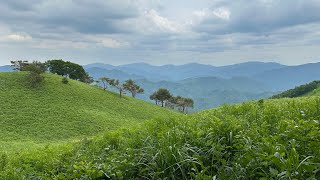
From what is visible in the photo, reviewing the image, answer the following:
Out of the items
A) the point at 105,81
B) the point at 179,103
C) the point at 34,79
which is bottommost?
the point at 179,103

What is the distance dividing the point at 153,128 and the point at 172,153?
367 cm

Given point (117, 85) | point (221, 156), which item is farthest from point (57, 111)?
point (221, 156)

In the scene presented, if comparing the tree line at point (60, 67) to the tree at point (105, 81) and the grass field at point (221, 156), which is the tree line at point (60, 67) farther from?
the grass field at point (221, 156)

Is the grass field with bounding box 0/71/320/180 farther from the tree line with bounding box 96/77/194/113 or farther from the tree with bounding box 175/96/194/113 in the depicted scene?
the tree with bounding box 175/96/194/113

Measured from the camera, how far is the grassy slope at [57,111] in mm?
52875

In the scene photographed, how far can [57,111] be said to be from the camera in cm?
6656

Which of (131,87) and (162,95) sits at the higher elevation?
(131,87)

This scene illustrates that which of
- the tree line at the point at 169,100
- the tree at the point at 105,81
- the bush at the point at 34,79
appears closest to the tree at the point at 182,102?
the tree line at the point at 169,100

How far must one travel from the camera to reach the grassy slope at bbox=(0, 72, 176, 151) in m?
52.9

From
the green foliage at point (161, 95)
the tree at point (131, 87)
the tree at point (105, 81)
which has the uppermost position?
the tree at point (105, 81)

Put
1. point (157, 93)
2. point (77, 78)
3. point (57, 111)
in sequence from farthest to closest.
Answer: point (157, 93), point (77, 78), point (57, 111)

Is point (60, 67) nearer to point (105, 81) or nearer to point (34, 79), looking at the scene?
point (105, 81)

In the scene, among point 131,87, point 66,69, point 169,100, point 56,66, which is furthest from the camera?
point 169,100

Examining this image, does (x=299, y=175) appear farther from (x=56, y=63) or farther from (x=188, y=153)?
(x=56, y=63)
